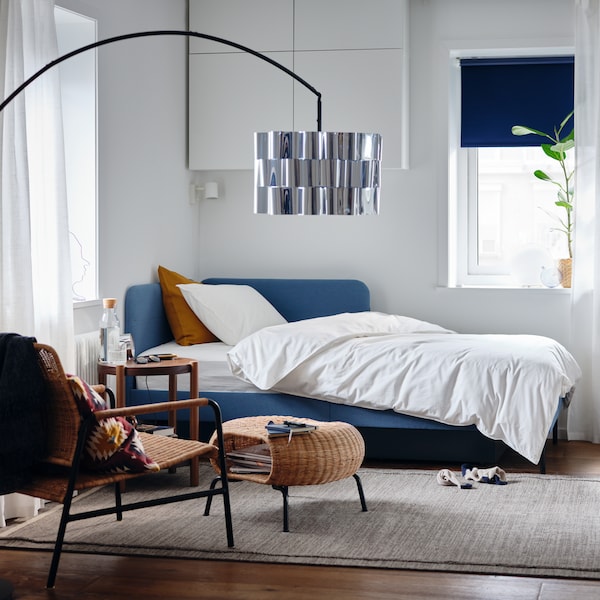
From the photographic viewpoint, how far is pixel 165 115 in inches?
212

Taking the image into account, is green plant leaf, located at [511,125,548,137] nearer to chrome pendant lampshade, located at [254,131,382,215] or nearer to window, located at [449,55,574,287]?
window, located at [449,55,574,287]

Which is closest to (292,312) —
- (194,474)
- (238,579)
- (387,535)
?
(194,474)

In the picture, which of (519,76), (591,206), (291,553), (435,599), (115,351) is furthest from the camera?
(519,76)

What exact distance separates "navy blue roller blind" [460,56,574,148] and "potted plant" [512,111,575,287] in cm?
7

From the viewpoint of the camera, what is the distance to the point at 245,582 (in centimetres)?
297

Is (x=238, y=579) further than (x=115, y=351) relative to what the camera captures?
No

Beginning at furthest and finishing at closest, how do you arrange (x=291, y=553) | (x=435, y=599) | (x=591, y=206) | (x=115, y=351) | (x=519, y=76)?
1. (x=519, y=76)
2. (x=591, y=206)
3. (x=115, y=351)
4. (x=291, y=553)
5. (x=435, y=599)

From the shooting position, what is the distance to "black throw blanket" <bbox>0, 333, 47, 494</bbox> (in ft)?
9.45

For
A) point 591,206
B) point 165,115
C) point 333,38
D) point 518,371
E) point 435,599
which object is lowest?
point 435,599

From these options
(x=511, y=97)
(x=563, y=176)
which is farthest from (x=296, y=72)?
(x=563, y=176)

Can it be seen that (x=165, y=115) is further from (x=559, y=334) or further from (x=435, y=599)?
(x=435, y=599)

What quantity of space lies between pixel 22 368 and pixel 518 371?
7.02 ft

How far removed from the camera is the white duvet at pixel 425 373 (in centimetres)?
411

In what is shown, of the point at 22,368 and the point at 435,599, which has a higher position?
the point at 22,368
